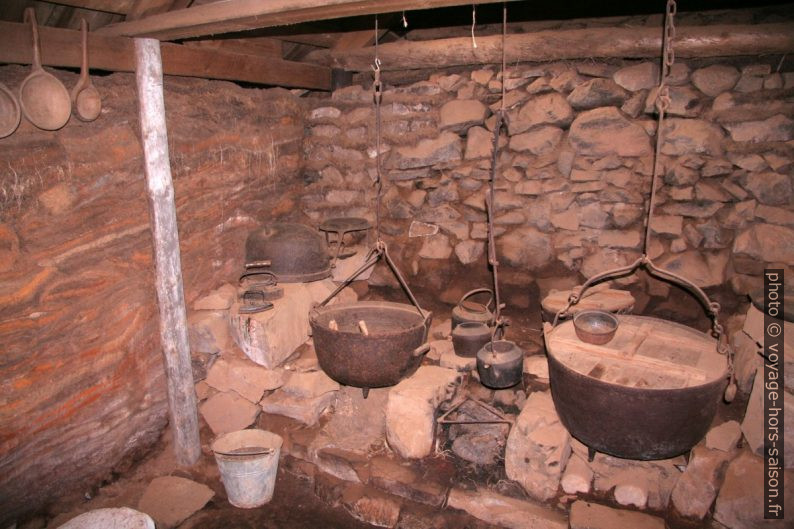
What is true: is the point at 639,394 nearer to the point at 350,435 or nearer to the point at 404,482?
the point at 404,482

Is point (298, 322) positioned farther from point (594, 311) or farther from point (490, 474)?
point (594, 311)

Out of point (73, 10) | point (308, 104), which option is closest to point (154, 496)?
point (73, 10)

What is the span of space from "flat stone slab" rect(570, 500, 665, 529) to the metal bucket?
188 centimetres

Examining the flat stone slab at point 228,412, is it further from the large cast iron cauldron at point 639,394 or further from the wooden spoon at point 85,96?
the large cast iron cauldron at point 639,394

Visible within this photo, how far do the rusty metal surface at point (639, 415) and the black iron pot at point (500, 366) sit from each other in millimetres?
529

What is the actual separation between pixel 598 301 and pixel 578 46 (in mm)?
1928

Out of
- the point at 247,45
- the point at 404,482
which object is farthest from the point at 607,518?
the point at 247,45

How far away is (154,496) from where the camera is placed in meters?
3.40

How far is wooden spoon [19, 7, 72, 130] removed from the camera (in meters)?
2.68

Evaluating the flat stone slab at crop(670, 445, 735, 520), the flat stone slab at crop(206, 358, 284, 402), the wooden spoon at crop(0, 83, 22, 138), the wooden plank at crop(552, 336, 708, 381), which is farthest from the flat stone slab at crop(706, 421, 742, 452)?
the wooden spoon at crop(0, 83, 22, 138)

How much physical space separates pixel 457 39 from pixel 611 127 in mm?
1421

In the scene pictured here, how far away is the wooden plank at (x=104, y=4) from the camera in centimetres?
265

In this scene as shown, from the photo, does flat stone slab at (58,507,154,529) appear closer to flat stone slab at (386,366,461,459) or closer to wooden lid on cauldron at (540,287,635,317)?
flat stone slab at (386,366,461,459)

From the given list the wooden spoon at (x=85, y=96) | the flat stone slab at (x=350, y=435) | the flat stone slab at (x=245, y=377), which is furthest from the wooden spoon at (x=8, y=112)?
the flat stone slab at (x=350, y=435)
